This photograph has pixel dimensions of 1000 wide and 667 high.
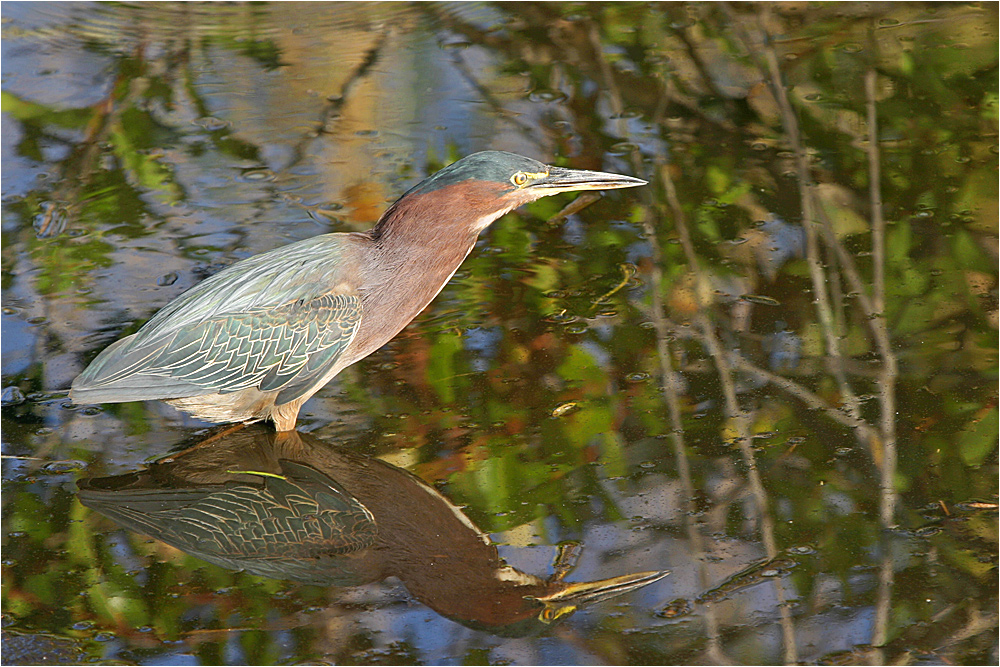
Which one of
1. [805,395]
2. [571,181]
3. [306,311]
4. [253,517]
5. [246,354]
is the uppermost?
[571,181]

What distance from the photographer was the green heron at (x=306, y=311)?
3918 mm

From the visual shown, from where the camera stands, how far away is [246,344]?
12.9ft

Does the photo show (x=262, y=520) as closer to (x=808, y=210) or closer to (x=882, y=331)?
(x=882, y=331)

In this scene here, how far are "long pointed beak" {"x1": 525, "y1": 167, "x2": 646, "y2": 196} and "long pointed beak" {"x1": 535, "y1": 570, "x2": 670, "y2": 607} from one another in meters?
1.50

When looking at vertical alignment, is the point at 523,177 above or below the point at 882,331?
above

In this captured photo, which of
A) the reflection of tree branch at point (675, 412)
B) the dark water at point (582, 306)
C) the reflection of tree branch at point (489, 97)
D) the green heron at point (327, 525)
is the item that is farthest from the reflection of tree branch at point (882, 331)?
the reflection of tree branch at point (489, 97)

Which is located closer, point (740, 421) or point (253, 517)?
point (253, 517)

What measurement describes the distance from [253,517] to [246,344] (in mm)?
631

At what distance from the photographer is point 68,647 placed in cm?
318

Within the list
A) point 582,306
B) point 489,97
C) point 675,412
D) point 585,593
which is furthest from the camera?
point 489,97

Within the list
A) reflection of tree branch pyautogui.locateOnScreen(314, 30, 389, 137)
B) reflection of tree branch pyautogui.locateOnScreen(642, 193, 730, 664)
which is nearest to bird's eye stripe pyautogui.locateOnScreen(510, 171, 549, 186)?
reflection of tree branch pyautogui.locateOnScreen(642, 193, 730, 664)

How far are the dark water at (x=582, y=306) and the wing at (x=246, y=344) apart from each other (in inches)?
11.8

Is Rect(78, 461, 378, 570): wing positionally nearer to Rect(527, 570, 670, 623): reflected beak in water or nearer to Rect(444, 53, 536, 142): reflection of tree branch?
Rect(527, 570, 670, 623): reflected beak in water

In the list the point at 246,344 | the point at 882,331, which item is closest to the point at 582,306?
the point at 882,331
